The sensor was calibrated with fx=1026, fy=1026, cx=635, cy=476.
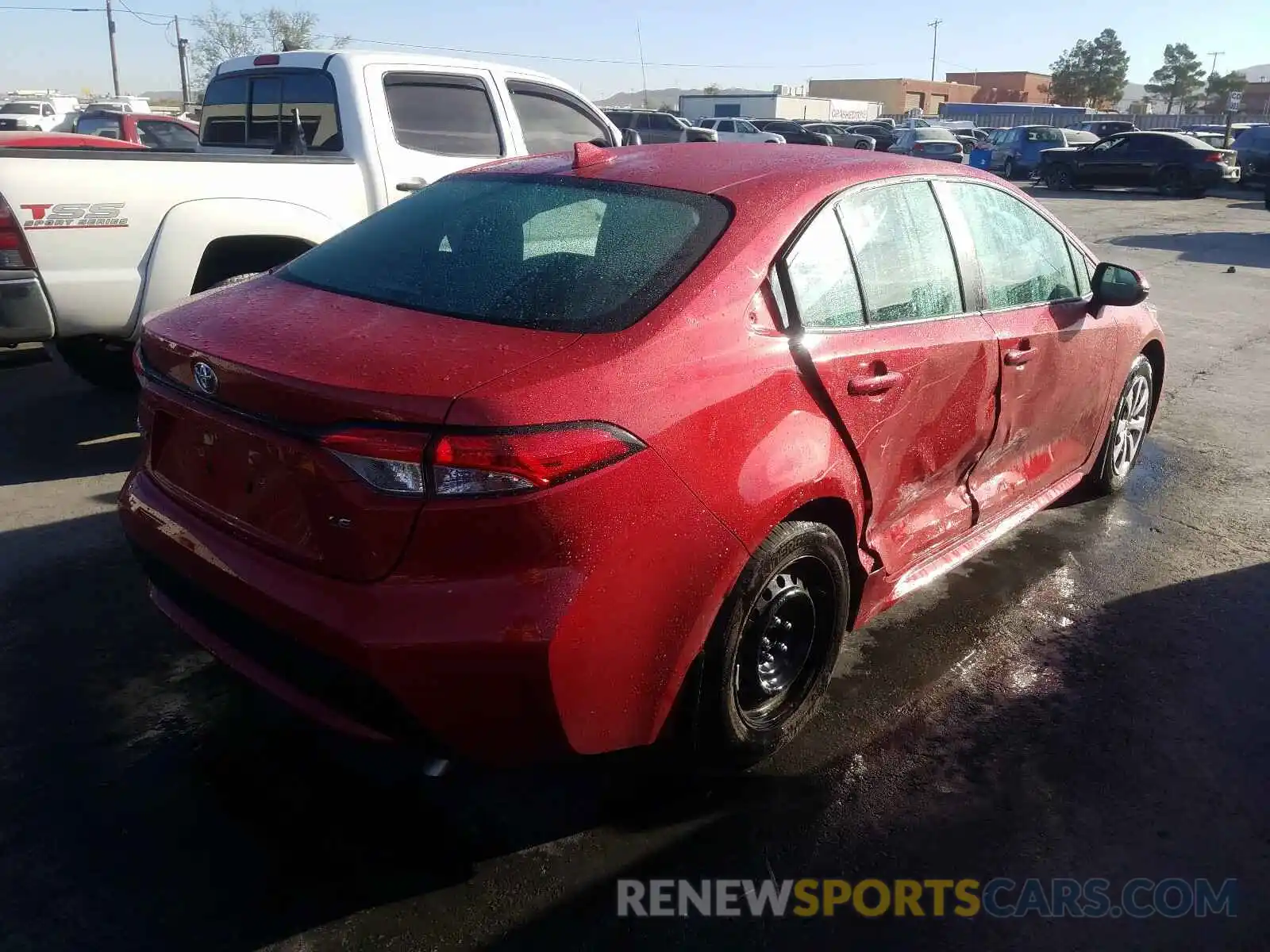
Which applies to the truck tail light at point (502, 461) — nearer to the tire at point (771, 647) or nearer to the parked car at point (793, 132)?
the tire at point (771, 647)

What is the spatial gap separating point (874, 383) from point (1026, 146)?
101 ft

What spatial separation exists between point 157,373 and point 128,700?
44.8 inches

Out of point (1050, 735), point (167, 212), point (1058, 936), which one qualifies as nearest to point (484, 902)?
point (1058, 936)

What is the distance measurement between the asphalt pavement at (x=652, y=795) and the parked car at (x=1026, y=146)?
2887 centimetres

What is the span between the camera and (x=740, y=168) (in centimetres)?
307

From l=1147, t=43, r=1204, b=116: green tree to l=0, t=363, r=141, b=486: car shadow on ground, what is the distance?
97628 millimetres

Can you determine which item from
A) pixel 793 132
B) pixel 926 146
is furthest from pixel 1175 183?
pixel 793 132

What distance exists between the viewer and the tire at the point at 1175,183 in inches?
968

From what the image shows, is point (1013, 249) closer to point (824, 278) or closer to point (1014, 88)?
point (824, 278)

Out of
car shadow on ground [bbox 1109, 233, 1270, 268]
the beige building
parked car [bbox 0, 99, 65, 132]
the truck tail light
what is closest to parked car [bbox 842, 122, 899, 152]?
car shadow on ground [bbox 1109, 233, 1270, 268]

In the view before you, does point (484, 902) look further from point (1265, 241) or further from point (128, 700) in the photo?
point (1265, 241)

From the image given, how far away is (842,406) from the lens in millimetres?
2822

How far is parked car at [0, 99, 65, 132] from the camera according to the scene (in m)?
23.9

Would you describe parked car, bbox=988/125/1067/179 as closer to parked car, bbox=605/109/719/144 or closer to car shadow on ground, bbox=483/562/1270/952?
parked car, bbox=605/109/719/144
